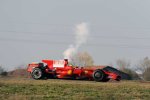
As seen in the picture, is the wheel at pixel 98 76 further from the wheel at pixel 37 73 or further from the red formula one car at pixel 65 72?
the wheel at pixel 37 73

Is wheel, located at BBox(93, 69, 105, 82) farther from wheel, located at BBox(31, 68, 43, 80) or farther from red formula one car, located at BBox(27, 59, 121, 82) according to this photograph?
wheel, located at BBox(31, 68, 43, 80)

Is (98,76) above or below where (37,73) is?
below

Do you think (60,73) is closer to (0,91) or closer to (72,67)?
(72,67)

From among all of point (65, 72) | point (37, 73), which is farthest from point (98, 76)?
point (37, 73)

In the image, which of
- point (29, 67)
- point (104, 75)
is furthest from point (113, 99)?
point (29, 67)

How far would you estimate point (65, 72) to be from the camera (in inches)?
1389

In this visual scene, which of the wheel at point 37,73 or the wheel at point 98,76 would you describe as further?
the wheel at point 37,73

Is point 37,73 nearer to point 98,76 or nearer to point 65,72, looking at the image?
point 65,72

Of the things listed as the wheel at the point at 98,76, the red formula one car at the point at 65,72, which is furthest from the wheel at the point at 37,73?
the wheel at the point at 98,76

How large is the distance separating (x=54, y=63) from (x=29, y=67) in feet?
6.92

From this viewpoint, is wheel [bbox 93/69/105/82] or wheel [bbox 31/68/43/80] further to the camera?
wheel [bbox 31/68/43/80]

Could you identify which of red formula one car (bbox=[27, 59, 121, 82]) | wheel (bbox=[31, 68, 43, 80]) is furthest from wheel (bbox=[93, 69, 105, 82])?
wheel (bbox=[31, 68, 43, 80])

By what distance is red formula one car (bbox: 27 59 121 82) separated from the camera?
114ft

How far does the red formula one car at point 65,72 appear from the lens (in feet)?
114
